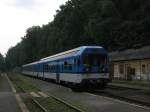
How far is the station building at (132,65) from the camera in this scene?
135 feet

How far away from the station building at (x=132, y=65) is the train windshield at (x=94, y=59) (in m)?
13.9

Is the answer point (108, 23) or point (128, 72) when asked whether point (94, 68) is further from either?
Result: point (108, 23)

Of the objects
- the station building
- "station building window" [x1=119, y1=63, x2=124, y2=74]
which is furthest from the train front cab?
"station building window" [x1=119, y1=63, x2=124, y2=74]

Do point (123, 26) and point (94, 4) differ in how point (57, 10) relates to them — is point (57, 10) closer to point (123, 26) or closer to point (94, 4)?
point (94, 4)

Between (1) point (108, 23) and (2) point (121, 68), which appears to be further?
(1) point (108, 23)

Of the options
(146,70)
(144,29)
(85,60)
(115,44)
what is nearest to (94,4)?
(115,44)

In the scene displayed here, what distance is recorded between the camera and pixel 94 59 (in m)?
26.2

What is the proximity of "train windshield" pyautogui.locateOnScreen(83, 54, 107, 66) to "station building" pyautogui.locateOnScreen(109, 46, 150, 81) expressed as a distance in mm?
13936

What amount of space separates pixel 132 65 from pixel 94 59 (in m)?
19.5

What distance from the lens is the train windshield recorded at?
25.8 meters

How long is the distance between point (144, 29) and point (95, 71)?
96.5 ft

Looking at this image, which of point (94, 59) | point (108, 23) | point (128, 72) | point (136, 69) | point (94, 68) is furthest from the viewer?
point (108, 23)

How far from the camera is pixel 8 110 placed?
17234 mm

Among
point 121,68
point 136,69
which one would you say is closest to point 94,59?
point 136,69
